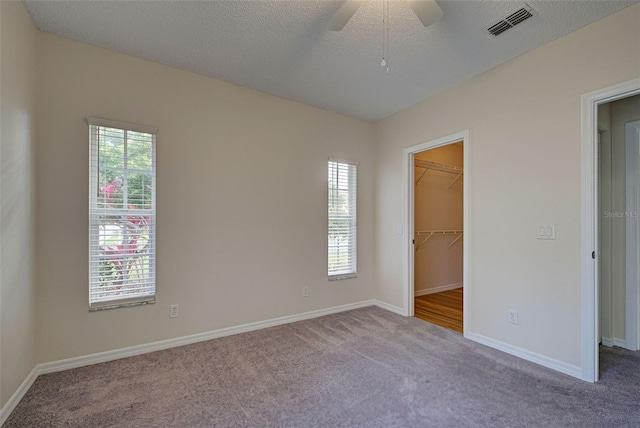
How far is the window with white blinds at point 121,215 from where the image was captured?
8.79 feet

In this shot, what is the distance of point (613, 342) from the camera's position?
304cm

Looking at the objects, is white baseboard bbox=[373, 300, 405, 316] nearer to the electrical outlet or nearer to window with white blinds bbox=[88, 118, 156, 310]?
the electrical outlet

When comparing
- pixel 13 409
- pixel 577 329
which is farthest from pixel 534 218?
pixel 13 409

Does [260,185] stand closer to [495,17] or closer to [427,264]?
[495,17]

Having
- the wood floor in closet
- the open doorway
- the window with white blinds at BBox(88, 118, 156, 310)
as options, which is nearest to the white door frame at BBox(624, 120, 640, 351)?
the wood floor in closet

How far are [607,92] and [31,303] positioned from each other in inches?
189

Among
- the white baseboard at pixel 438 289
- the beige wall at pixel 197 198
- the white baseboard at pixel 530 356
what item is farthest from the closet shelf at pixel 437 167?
the white baseboard at pixel 530 356

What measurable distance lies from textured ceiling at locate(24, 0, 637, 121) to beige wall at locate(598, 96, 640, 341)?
4.22 ft

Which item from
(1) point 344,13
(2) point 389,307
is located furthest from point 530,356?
(1) point 344,13

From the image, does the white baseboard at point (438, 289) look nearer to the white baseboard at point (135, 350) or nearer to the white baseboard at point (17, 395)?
the white baseboard at point (135, 350)

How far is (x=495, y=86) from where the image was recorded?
9.98ft

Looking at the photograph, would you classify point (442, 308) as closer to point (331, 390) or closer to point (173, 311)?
point (331, 390)

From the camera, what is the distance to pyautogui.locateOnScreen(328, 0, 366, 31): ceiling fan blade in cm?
186

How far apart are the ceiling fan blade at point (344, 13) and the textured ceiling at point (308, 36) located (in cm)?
22
